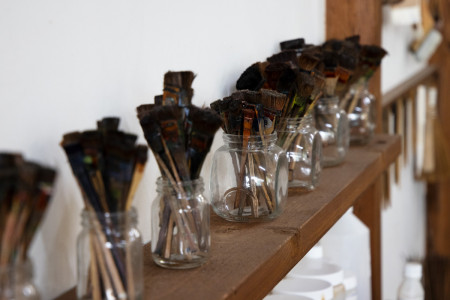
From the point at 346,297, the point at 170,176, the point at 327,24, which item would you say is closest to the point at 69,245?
the point at 170,176

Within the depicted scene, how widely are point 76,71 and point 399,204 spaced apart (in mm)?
2231

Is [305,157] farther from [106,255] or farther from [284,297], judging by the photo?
[106,255]

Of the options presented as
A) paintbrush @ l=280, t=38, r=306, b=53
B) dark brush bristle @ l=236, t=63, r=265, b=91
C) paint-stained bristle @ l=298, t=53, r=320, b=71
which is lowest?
dark brush bristle @ l=236, t=63, r=265, b=91

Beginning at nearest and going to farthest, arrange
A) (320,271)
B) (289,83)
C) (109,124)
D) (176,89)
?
(109,124) < (176,89) < (289,83) < (320,271)

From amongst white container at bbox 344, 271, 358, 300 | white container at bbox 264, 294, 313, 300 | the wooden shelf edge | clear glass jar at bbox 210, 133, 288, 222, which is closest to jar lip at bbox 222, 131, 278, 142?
clear glass jar at bbox 210, 133, 288, 222

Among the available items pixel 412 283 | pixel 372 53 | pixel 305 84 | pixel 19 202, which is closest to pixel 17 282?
pixel 19 202

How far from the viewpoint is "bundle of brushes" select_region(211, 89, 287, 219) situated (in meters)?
0.92

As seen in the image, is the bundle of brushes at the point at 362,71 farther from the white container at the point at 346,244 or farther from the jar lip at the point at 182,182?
the jar lip at the point at 182,182

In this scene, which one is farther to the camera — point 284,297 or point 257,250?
point 284,297

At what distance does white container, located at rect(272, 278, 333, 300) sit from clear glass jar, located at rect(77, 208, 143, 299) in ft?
1.80

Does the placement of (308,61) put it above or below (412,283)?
above

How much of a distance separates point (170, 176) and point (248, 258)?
15cm

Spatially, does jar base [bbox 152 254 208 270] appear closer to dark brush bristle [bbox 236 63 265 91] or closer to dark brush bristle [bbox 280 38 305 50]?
dark brush bristle [bbox 236 63 265 91]

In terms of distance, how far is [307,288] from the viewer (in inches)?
46.3
